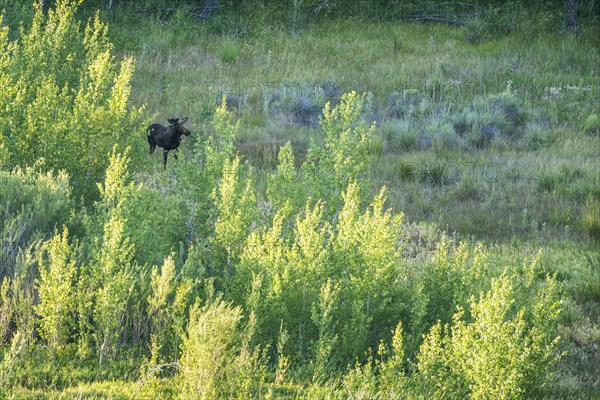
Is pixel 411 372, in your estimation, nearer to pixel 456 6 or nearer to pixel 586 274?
pixel 586 274

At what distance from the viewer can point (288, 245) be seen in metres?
7.20

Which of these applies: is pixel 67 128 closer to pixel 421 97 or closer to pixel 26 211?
pixel 26 211

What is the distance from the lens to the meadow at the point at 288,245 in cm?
548

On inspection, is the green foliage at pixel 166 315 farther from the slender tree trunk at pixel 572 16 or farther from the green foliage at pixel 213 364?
the slender tree trunk at pixel 572 16

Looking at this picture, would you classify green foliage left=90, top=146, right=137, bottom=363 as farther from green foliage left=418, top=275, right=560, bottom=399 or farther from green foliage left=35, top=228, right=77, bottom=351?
green foliage left=418, top=275, right=560, bottom=399

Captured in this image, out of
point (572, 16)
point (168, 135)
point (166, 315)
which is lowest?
point (166, 315)

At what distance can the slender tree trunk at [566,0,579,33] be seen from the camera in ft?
70.7

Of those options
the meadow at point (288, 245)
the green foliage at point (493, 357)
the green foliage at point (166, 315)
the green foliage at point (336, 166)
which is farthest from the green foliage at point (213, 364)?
the green foliage at point (336, 166)

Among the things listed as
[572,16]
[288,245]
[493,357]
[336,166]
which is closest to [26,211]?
[288,245]

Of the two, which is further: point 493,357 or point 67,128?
point 67,128

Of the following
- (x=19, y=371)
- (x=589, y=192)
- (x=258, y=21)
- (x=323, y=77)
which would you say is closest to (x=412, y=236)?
(x=589, y=192)

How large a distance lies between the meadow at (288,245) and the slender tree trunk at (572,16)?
285 inches

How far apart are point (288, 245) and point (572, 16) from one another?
16.9 metres

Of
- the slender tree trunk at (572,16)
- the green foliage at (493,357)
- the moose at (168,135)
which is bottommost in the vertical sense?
the green foliage at (493,357)
